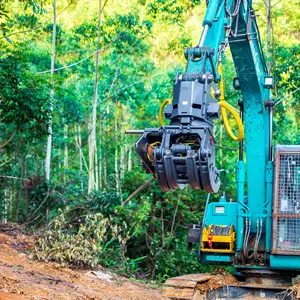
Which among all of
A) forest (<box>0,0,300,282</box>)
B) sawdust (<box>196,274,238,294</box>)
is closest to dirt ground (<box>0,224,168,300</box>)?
forest (<box>0,0,300,282</box>)

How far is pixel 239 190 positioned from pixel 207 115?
14.5 feet

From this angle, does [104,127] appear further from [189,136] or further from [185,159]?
[185,159]

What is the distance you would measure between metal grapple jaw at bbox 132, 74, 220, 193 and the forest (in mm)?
3447

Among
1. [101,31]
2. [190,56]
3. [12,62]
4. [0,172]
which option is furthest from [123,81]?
[190,56]

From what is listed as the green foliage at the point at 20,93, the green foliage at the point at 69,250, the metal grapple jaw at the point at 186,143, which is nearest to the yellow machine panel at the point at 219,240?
the green foliage at the point at 69,250

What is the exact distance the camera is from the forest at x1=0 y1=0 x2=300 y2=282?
13344 millimetres

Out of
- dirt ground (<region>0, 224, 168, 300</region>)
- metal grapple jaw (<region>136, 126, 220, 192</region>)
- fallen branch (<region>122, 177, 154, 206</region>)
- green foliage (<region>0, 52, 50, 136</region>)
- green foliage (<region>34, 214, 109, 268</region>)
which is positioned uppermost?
green foliage (<region>0, 52, 50, 136</region>)

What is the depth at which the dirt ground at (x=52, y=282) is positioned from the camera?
8023 millimetres

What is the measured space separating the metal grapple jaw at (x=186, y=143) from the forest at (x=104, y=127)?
3447 mm

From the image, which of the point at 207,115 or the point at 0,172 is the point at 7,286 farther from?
the point at 0,172

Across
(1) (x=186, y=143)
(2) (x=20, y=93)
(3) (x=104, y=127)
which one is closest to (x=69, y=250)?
(2) (x=20, y=93)

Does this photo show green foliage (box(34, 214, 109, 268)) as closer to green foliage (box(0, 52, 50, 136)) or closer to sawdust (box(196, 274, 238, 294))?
sawdust (box(196, 274, 238, 294))

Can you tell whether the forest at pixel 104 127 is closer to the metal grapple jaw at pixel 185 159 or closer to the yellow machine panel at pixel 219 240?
the yellow machine panel at pixel 219 240

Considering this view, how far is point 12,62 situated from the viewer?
44.0ft
